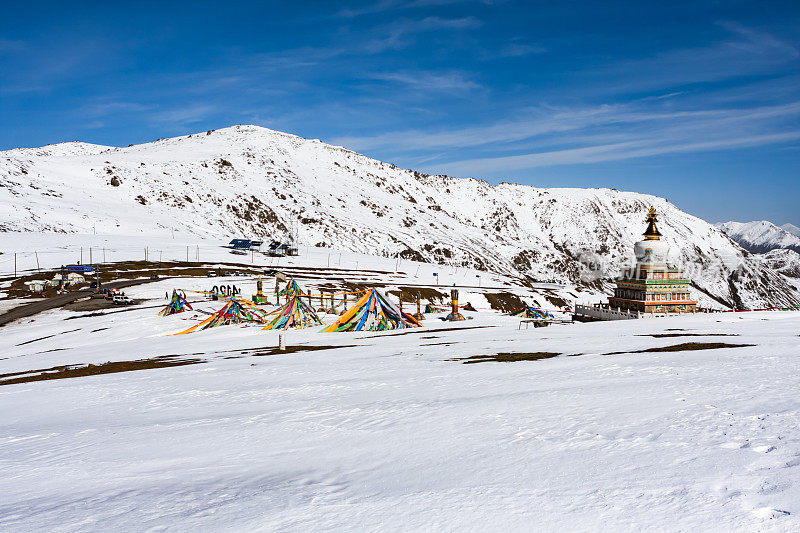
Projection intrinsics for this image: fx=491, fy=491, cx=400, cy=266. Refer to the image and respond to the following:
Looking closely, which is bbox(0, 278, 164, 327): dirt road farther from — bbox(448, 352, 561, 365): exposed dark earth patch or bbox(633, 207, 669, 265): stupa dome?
bbox(633, 207, 669, 265): stupa dome

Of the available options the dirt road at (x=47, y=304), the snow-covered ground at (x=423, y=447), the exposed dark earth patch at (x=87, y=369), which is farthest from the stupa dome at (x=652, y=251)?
the dirt road at (x=47, y=304)

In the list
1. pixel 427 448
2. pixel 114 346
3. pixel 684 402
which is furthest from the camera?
pixel 114 346

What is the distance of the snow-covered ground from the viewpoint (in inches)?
246

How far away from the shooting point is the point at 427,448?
9117 millimetres

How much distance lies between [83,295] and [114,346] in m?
32.7

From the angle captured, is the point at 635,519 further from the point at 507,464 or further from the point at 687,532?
the point at 507,464

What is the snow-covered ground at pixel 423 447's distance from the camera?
6.24m

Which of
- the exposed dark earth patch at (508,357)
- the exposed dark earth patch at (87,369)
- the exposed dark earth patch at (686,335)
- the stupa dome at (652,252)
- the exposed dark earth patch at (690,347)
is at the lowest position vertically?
the exposed dark earth patch at (87,369)

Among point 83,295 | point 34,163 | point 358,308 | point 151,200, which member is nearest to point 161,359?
point 358,308

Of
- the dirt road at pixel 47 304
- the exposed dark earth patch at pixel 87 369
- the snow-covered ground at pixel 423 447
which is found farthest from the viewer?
the dirt road at pixel 47 304

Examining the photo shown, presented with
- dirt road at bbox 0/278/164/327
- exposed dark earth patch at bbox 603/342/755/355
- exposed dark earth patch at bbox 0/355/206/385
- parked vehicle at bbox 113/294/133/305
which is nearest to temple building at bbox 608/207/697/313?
exposed dark earth patch at bbox 603/342/755/355

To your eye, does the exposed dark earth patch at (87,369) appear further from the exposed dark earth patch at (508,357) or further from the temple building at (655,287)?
the temple building at (655,287)

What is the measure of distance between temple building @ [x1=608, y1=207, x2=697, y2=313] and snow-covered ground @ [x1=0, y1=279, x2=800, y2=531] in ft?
126

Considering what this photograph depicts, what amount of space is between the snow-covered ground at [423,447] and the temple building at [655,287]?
3851 cm
